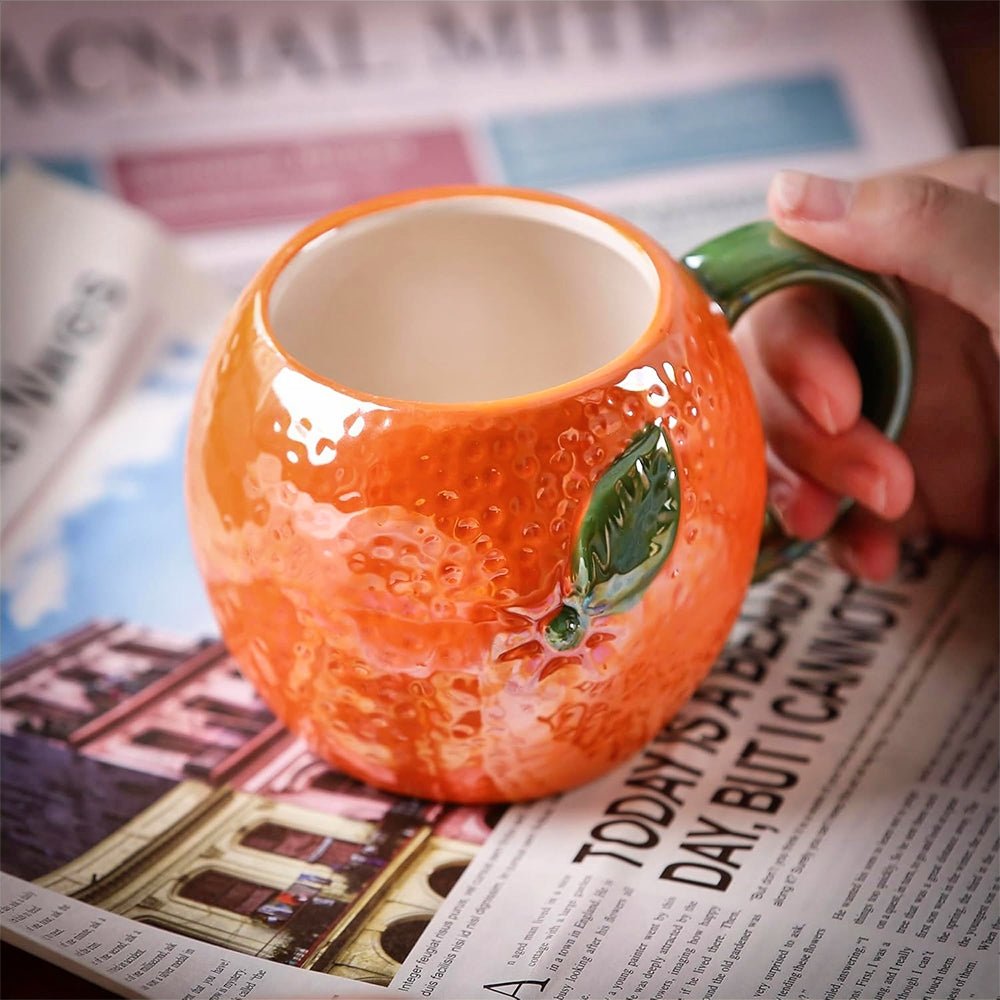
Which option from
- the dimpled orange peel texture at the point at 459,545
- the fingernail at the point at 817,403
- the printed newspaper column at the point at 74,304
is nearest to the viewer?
the dimpled orange peel texture at the point at 459,545

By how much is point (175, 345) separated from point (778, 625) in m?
0.38

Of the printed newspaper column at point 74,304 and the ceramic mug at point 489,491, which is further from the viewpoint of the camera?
the printed newspaper column at point 74,304

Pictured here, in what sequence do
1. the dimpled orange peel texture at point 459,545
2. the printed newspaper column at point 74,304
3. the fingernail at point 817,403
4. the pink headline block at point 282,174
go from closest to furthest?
the dimpled orange peel texture at point 459,545
the fingernail at point 817,403
the printed newspaper column at point 74,304
the pink headline block at point 282,174

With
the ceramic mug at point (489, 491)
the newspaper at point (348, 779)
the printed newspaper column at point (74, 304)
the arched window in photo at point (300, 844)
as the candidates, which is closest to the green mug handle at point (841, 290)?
the ceramic mug at point (489, 491)

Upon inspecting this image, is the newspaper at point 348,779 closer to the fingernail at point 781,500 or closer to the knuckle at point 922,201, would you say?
the fingernail at point 781,500

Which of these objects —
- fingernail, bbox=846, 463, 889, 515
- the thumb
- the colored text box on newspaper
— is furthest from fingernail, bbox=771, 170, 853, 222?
the colored text box on newspaper

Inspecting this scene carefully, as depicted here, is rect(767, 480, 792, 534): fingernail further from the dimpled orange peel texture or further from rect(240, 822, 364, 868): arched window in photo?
rect(240, 822, 364, 868): arched window in photo

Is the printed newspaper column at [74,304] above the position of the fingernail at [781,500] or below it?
above

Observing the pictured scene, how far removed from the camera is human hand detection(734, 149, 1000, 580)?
45 cm

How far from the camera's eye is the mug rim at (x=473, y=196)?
1.21ft

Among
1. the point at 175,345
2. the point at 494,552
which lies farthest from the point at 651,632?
the point at 175,345

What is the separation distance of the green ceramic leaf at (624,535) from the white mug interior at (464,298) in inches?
2.9

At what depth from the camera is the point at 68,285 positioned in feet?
2.34

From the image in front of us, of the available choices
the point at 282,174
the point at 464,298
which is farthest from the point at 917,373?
the point at 282,174
